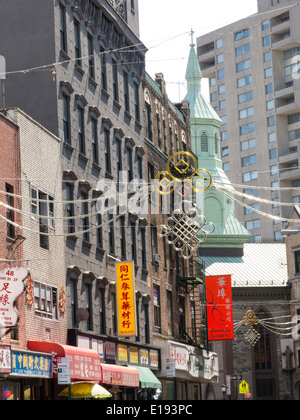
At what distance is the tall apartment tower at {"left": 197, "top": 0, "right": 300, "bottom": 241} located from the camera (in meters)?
133

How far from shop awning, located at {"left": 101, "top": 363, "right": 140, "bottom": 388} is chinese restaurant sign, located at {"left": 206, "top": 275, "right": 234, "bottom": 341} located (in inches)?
834

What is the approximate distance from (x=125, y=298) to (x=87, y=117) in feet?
26.6

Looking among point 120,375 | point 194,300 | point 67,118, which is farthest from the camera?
point 194,300

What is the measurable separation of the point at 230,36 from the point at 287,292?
2394 inches

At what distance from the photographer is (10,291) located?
97.3ft

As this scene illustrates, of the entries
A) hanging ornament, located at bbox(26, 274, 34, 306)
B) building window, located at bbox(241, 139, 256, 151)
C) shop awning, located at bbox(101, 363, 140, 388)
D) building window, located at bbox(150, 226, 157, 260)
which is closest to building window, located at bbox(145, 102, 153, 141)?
building window, located at bbox(150, 226, 157, 260)

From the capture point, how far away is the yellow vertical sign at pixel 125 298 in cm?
4275

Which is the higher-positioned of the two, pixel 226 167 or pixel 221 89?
pixel 221 89

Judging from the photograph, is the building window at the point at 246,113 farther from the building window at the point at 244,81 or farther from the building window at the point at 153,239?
the building window at the point at 153,239

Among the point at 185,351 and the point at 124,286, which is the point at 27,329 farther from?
the point at 185,351

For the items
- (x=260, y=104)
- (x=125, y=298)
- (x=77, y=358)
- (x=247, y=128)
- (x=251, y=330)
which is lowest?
Result: (x=77, y=358)

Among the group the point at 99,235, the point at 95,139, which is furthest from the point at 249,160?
the point at 99,235

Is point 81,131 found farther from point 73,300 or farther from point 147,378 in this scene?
point 147,378
